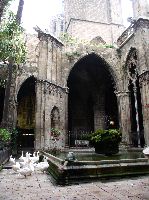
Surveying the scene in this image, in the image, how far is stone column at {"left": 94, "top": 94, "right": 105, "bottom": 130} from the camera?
22.9 metres

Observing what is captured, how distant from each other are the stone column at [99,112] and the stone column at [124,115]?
446 centimetres

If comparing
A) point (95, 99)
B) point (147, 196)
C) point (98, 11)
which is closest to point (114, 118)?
point (95, 99)

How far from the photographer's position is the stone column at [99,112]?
22906mm

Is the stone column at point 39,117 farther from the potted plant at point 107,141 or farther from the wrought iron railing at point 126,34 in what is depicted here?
the wrought iron railing at point 126,34

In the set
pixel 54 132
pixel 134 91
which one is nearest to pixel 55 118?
pixel 54 132

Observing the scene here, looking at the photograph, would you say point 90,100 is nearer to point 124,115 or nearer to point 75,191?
point 124,115

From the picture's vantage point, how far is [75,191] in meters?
4.78

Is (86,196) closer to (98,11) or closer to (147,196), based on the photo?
(147,196)

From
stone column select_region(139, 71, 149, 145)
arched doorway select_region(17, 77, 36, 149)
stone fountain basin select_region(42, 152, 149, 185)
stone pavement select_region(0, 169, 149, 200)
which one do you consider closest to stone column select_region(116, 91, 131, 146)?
stone column select_region(139, 71, 149, 145)

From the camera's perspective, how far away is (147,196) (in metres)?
4.11

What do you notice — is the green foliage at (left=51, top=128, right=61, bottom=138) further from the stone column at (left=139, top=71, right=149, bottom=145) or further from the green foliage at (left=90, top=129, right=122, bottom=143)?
the green foliage at (left=90, top=129, right=122, bottom=143)

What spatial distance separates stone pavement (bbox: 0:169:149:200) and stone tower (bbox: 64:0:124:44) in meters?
24.6

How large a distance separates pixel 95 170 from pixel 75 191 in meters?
1.30

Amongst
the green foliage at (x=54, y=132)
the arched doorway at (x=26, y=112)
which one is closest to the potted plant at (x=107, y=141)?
the green foliage at (x=54, y=132)
